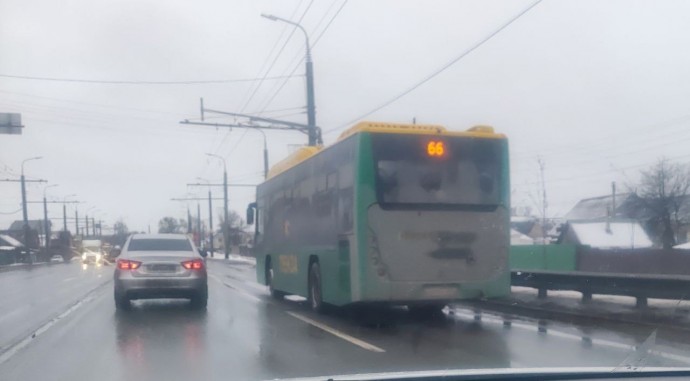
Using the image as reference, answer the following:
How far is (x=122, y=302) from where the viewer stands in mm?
16875

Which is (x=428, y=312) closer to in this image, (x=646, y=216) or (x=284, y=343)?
(x=284, y=343)

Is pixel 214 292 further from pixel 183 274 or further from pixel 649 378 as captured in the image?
pixel 649 378

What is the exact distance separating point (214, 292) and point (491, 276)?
1157 cm

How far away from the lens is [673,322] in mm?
13297

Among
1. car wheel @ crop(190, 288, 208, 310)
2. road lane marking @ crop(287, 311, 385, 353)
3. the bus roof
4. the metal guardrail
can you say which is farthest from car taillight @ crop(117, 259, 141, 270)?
the metal guardrail

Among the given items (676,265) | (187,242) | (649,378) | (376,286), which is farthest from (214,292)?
(649,378)

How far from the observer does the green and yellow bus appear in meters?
12.9

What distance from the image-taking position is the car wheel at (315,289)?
51.4 feet

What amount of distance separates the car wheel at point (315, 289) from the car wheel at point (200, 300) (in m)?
2.43

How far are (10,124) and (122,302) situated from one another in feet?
45.1

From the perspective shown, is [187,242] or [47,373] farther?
[187,242]

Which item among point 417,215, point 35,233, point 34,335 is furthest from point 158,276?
point 35,233

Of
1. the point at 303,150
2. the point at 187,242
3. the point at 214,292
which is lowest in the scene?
the point at 214,292

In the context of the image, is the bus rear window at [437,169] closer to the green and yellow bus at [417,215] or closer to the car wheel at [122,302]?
the green and yellow bus at [417,215]
